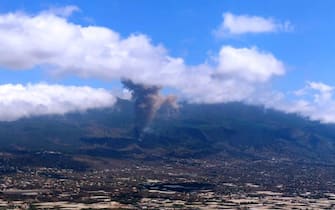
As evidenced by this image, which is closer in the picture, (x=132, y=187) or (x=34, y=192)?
(x=34, y=192)

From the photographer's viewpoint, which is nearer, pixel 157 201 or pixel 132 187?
pixel 157 201

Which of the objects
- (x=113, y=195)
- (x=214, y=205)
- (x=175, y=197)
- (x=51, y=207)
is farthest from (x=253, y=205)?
(x=51, y=207)

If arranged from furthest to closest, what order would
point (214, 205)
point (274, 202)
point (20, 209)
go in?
point (274, 202), point (214, 205), point (20, 209)

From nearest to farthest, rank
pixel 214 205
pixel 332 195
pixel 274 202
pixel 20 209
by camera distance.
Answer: pixel 20 209
pixel 214 205
pixel 274 202
pixel 332 195

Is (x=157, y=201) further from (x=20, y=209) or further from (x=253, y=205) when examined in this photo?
(x=20, y=209)

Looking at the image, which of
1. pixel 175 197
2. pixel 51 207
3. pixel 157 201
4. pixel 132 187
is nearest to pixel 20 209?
pixel 51 207

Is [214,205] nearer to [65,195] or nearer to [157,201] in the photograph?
[157,201]

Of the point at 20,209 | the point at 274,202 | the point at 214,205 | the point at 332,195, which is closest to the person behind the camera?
the point at 20,209
